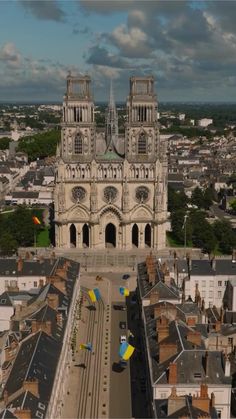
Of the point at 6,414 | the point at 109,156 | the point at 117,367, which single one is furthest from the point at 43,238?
the point at 6,414

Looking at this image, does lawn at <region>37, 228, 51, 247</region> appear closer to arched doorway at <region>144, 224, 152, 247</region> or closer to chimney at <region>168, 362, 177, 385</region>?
arched doorway at <region>144, 224, 152, 247</region>

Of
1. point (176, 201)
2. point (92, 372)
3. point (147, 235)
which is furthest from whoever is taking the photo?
point (176, 201)

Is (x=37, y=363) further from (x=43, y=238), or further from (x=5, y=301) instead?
(x=43, y=238)

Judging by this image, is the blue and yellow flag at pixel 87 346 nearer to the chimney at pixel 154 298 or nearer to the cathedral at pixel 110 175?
the chimney at pixel 154 298

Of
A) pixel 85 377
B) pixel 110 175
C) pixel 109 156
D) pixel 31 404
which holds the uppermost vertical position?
pixel 109 156

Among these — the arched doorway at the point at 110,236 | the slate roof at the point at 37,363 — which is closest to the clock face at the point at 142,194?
the arched doorway at the point at 110,236

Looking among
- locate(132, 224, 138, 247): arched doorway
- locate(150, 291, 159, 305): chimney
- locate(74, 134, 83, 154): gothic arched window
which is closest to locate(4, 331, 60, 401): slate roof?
locate(150, 291, 159, 305): chimney

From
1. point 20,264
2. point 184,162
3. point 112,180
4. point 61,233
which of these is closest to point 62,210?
point 61,233
